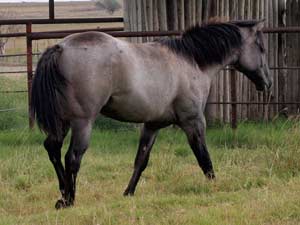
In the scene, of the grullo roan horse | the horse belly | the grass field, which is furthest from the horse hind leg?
the horse belly

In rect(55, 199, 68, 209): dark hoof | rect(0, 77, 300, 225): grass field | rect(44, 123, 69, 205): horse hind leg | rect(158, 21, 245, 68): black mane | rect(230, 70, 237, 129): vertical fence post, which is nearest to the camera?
rect(0, 77, 300, 225): grass field

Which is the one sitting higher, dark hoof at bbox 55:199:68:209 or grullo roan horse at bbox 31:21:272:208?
grullo roan horse at bbox 31:21:272:208

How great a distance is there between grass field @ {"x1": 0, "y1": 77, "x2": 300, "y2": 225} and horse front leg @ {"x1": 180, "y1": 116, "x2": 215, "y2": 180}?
0.16 meters

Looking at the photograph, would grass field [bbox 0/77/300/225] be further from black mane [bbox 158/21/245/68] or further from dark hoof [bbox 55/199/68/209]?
black mane [bbox 158/21/245/68]

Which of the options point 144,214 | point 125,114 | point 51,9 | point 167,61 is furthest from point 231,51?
point 51,9

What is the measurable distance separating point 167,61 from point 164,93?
37 centimetres

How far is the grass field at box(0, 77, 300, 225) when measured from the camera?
242 inches

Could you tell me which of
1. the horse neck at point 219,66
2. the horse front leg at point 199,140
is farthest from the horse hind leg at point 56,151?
the horse neck at point 219,66

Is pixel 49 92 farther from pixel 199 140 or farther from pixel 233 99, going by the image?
pixel 233 99

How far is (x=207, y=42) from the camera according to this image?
320 inches

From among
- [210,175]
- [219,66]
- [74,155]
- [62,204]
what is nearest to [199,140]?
[210,175]

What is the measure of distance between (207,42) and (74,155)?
217cm

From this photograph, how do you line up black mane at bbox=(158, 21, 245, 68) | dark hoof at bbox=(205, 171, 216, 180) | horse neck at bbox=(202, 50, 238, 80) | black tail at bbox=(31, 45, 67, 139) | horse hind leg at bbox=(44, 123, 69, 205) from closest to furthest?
black tail at bbox=(31, 45, 67, 139) < horse hind leg at bbox=(44, 123, 69, 205) < dark hoof at bbox=(205, 171, 216, 180) < black mane at bbox=(158, 21, 245, 68) < horse neck at bbox=(202, 50, 238, 80)

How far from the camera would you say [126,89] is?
7.05 m
